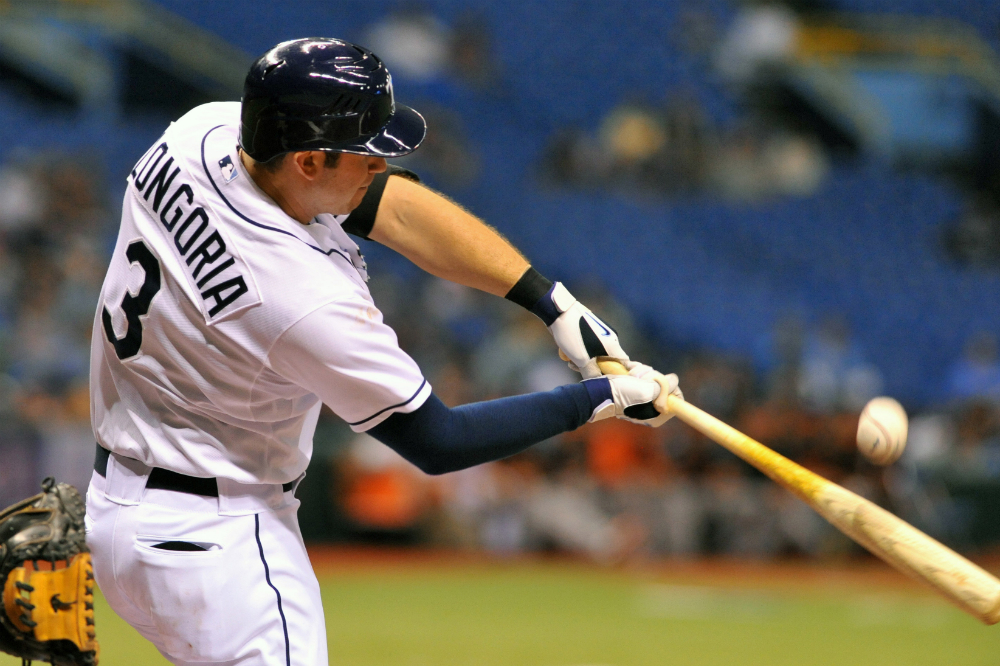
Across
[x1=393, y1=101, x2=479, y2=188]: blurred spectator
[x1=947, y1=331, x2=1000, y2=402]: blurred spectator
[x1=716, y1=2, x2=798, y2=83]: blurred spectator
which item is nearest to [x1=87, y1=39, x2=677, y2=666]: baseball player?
[x1=947, y1=331, x2=1000, y2=402]: blurred spectator

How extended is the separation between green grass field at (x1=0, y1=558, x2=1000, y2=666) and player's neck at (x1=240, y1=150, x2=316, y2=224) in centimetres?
370

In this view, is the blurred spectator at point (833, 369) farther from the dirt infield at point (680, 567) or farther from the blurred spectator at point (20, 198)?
the blurred spectator at point (20, 198)

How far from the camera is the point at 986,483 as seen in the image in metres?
9.44

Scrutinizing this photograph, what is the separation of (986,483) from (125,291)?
848 centimetres

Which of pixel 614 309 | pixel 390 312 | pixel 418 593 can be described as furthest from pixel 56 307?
pixel 614 309

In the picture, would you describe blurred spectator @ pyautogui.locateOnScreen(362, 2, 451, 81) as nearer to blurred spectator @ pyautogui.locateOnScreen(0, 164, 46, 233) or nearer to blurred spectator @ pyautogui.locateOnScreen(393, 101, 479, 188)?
blurred spectator @ pyautogui.locateOnScreen(393, 101, 479, 188)

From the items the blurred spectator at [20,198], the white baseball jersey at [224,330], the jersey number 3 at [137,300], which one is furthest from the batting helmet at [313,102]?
the blurred spectator at [20,198]

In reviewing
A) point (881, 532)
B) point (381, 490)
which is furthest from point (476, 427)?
point (381, 490)

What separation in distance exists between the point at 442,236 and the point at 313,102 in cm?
71

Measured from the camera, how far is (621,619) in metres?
7.19

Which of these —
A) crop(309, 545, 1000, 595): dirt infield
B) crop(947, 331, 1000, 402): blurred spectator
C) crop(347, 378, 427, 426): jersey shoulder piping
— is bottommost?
crop(347, 378, 427, 426): jersey shoulder piping

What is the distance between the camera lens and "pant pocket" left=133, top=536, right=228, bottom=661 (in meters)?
2.46

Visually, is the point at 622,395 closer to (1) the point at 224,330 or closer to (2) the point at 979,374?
(1) the point at 224,330

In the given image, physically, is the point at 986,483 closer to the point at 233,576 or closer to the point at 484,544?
the point at 484,544
